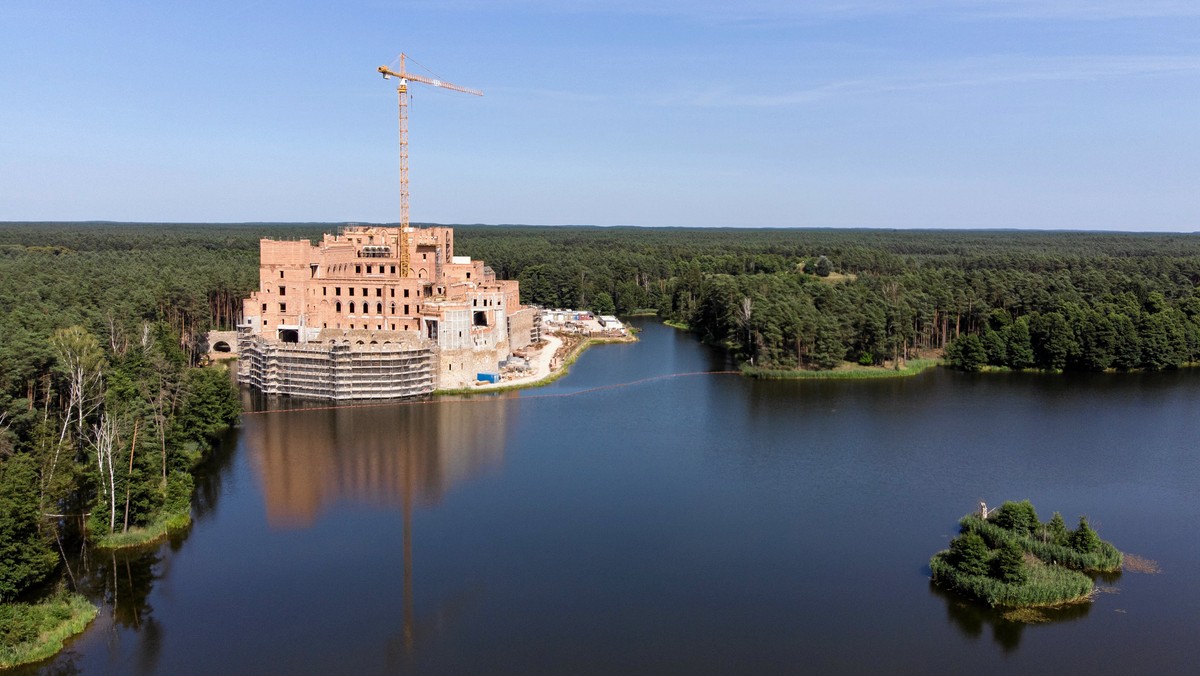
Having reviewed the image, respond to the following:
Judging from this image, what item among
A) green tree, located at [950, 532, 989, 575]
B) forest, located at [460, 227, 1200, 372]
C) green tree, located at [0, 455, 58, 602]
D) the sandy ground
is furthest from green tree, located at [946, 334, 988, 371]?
green tree, located at [0, 455, 58, 602]

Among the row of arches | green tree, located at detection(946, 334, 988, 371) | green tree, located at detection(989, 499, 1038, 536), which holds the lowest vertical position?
green tree, located at detection(989, 499, 1038, 536)

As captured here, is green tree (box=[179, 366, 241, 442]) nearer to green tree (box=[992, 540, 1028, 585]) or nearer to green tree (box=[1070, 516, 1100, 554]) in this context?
green tree (box=[992, 540, 1028, 585])

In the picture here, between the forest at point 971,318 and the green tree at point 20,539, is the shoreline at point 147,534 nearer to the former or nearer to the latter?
the green tree at point 20,539

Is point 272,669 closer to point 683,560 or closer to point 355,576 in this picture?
point 355,576

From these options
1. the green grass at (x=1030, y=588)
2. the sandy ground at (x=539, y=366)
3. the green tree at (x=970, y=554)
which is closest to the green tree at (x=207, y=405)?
the sandy ground at (x=539, y=366)

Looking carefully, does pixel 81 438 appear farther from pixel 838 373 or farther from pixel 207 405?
pixel 838 373

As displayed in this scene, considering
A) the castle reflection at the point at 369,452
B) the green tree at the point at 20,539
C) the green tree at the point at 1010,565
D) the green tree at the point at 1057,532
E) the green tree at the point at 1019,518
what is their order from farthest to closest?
the castle reflection at the point at 369,452 < the green tree at the point at 1019,518 < the green tree at the point at 1057,532 < the green tree at the point at 1010,565 < the green tree at the point at 20,539

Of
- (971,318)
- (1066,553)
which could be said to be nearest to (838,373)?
(971,318)

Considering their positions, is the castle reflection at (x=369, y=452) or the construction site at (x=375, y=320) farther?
the construction site at (x=375, y=320)
